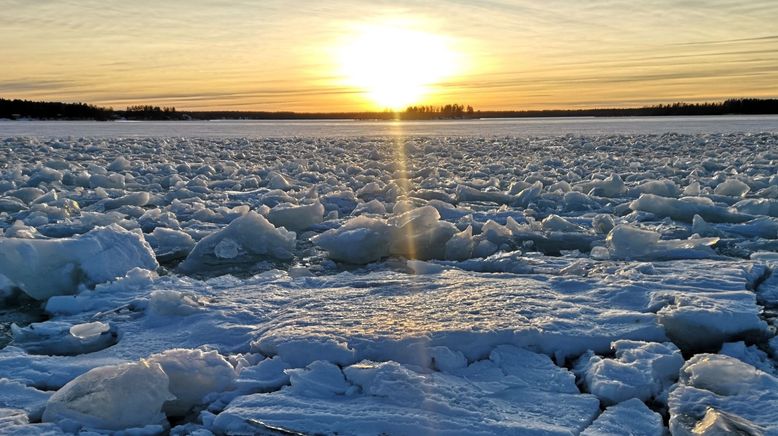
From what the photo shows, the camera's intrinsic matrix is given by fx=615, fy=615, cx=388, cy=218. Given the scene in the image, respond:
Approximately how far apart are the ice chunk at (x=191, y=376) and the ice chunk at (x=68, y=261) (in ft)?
4.41

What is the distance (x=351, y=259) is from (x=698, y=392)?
2206 millimetres

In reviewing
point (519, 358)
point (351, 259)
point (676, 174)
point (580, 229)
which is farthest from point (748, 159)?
point (519, 358)

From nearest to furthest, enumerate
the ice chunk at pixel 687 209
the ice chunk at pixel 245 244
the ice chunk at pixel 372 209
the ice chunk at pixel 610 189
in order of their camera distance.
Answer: the ice chunk at pixel 245 244 → the ice chunk at pixel 687 209 → the ice chunk at pixel 372 209 → the ice chunk at pixel 610 189

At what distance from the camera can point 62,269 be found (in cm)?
313

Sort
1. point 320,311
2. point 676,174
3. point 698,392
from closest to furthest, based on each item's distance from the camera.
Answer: point 698,392, point 320,311, point 676,174

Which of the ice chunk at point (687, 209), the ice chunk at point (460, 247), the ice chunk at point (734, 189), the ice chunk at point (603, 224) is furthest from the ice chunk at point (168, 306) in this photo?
the ice chunk at point (734, 189)

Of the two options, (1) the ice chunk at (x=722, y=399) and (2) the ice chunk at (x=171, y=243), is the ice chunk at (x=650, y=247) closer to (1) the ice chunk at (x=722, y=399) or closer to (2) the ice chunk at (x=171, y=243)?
(1) the ice chunk at (x=722, y=399)

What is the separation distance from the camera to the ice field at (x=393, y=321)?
181 centimetres

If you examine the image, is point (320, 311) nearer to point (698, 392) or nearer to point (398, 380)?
point (398, 380)

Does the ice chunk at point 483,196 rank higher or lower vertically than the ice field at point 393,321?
higher

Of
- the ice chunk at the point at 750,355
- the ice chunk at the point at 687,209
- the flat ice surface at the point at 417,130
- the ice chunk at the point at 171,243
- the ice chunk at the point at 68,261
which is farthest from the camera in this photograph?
the flat ice surface at the point at 417,130

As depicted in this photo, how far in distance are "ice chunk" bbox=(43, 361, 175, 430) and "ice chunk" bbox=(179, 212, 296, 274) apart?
1.83 metres

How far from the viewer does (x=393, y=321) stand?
252 cm

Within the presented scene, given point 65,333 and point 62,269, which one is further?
point 62,269
